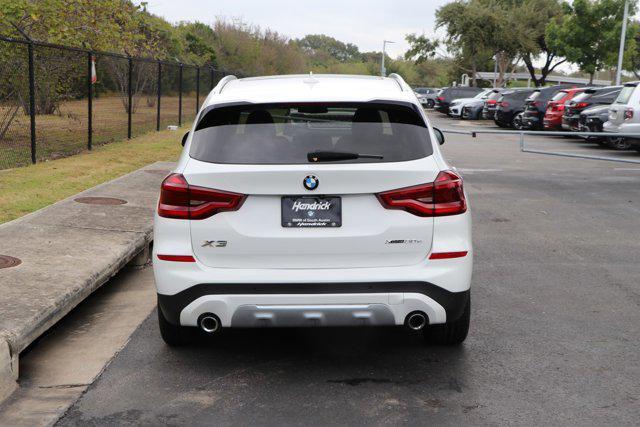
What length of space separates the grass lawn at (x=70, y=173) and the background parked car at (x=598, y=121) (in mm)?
10826

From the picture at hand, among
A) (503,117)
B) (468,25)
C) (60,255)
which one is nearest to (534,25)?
(468,25)

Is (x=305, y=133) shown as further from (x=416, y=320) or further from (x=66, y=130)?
(x=66, y=130)

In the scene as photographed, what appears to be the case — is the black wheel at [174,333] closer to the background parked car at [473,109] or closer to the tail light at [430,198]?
the tail light at [430,198]

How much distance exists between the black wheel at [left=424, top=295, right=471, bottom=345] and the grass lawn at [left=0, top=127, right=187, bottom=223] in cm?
569

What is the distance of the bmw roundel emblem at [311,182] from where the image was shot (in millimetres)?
4305

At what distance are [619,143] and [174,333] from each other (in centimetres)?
1823

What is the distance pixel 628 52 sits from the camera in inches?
2414

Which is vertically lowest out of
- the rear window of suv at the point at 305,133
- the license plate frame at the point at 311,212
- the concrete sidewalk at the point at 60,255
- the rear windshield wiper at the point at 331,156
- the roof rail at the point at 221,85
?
the concrete sidewalk at the point at 60,255

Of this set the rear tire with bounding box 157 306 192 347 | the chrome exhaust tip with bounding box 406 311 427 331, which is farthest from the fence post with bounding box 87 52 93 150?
the chrome exhaust tip with bounding box 406 311 427 331

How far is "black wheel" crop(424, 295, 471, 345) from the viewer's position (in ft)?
16.4

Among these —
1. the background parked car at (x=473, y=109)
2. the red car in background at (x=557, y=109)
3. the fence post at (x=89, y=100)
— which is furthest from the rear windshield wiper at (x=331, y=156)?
the background parked car at (x=473, y=109)

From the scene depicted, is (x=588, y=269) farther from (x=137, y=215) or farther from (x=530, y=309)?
(x=137, y=215)

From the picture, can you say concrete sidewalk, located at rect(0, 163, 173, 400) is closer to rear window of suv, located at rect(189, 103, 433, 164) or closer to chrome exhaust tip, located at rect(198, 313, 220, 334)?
chrome exhaust tip, located at rect(198, 313, 220, 334)

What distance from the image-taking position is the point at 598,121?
21516mm
